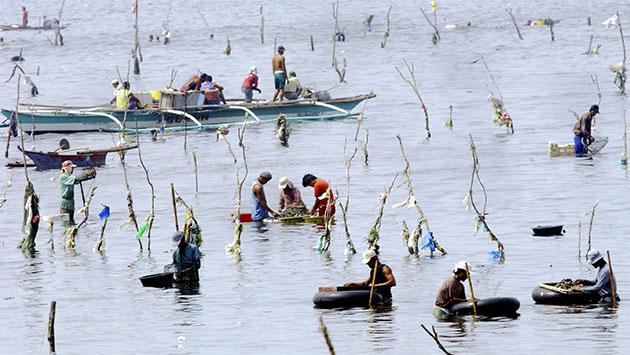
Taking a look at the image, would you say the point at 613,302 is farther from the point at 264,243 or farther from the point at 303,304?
the point at 264,243

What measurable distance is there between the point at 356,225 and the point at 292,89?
17997mm

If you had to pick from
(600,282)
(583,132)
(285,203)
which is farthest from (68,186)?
(583,132)

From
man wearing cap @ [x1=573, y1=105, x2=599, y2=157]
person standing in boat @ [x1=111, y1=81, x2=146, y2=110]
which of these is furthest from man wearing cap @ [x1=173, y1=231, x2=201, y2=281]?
Answer: person standing in boat @ [x1=111, y1=81, x2=146, y2=110]

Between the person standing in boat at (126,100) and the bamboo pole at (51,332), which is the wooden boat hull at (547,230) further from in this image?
the person standing in boat at (126,100)

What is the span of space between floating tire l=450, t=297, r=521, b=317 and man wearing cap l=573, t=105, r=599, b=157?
1506 cm

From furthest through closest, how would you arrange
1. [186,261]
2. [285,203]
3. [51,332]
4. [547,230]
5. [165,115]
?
1. [165,115]
2. [285,203]
3. [547,230]
4. [186,261]
5. [51,332]

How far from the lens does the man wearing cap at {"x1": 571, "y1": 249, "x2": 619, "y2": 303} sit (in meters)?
16.7

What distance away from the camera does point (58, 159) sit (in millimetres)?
34781

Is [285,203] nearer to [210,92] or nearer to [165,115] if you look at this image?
[210,92]

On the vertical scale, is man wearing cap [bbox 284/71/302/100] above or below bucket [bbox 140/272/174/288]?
above

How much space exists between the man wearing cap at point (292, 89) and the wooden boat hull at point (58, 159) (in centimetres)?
956

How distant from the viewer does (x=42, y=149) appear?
40375 mm

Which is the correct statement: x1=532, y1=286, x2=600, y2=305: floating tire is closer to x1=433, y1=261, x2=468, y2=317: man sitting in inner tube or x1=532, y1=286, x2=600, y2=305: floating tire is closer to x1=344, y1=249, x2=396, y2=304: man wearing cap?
x1=433, y1=261, x2=468, y2=317: man sitting in inner tube

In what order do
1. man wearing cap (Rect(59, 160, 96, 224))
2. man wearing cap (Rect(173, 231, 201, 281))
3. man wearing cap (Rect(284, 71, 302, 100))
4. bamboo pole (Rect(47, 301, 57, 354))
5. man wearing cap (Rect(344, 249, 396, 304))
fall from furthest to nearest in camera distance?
man wearing cap (Rect(284, 71, 302, 100)) < man wearing cap (Rect(59, 160, 96, 224)) < man wearing cap (Rect(173, 231, 201, 281)) < man wearing cap (Rect(344, 249, 396, 304)) < bamboo pole (Rect(47, 301, 57, 354))
